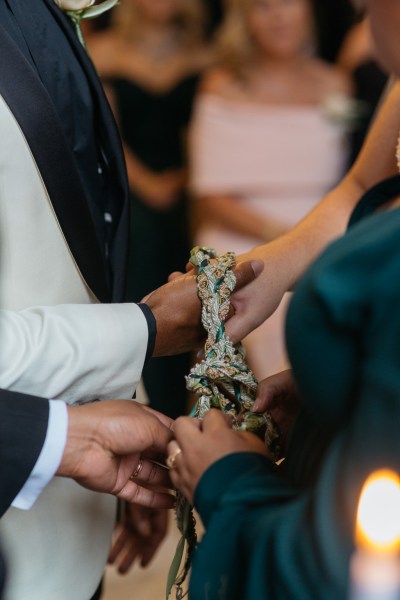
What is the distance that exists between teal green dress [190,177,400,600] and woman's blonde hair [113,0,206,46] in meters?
2.59

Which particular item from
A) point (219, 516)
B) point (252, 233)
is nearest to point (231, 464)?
point (219, 516)

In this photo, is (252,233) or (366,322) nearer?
(366,322)

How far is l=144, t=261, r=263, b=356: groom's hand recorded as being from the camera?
1087mm

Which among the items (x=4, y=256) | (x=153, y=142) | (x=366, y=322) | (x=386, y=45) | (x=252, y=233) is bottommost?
(x=366, y=322)

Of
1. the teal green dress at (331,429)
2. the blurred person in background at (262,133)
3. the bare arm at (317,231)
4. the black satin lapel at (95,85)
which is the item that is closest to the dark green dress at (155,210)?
the blurred person in background at (262,133)

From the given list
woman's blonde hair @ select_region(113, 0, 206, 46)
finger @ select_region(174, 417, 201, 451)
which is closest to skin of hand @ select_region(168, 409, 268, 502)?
finger @ select_region(174, 417, 201, 451)

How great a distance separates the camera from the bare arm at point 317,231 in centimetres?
119

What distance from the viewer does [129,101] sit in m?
3.05

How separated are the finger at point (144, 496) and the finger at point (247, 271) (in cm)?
27

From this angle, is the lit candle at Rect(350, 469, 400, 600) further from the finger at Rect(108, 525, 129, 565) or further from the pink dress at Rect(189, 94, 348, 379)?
the pink dress at Rect(189, 94, 348, 379)

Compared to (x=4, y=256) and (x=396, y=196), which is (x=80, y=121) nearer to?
(x=4, y=256)

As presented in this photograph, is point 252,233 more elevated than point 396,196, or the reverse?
point 252,233

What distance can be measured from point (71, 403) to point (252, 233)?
1.87 metres

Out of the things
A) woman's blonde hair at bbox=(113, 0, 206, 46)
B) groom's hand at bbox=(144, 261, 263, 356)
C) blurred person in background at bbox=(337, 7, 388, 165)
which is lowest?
groom's hand at bbox=(144, 261, 263, 356)
